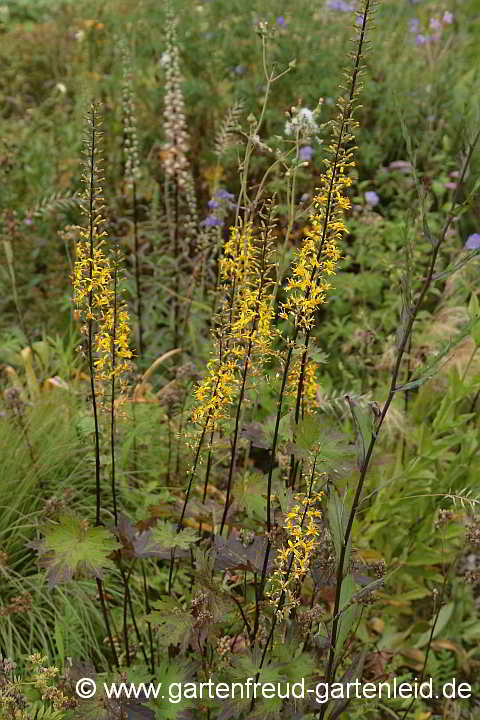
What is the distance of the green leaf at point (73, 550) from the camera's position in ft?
5.53

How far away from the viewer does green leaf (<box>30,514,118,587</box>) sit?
1.69m

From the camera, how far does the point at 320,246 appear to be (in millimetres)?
1607

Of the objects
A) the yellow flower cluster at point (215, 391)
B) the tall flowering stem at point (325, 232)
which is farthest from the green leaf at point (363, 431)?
the yellow flower cluster at point (215, 391)

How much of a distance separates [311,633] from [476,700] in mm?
1049

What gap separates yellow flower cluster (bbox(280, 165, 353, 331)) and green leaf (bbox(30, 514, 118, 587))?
0.70m

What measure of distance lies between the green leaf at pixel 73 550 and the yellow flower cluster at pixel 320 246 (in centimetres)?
70

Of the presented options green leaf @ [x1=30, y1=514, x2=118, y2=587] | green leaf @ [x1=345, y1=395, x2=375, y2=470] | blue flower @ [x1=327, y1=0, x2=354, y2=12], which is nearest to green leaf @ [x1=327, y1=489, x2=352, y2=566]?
green leaf @ [x1=345, y1=395, x2=375, y2=470]

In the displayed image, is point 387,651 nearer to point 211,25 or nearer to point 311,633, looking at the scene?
point 311,633

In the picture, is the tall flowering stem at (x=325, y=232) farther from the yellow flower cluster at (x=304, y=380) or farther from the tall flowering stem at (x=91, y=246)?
the tall flowering stem at (x=91, y=246)

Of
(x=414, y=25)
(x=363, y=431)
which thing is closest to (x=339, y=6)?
(x=414, y=25)

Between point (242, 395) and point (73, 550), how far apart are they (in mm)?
548

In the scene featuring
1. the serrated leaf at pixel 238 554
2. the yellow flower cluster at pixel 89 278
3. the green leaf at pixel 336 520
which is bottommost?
the serrated leaf at pixel 238 554

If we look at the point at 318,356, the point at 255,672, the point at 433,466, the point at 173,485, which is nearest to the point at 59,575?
the point at 255,672

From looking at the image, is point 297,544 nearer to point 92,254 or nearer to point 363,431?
point 363,431
